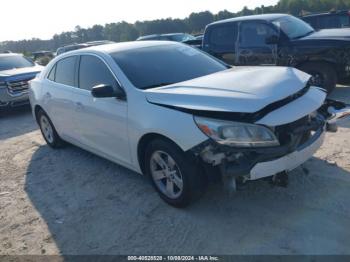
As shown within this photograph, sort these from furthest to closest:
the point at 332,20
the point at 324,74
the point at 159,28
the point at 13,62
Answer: the point at 159,28 < the point at 332,20 < the point at 13,62 < the point at 324,74

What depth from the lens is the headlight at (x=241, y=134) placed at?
3219mm

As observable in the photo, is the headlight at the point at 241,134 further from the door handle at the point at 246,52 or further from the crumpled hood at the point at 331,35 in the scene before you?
the door handle at the point at 246,52

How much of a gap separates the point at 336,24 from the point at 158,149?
1100cm

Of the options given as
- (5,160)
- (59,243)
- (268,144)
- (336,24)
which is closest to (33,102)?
(5,160)

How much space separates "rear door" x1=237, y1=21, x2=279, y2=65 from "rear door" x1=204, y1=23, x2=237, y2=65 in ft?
0.58

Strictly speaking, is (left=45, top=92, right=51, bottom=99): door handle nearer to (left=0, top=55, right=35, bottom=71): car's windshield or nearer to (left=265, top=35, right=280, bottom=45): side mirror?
(left=265, top=35, right=280, bottom=45): side mirror

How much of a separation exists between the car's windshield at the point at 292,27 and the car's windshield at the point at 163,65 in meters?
3.80

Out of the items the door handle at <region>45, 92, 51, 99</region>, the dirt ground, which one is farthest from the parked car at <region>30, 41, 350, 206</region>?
the door handle at <region>45, 92, 51, 99</region>

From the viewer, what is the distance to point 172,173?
12.5ft

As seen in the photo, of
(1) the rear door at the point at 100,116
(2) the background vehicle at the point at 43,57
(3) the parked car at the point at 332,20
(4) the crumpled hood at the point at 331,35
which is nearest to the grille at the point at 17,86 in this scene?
(1) the rear door at the point at 100,116

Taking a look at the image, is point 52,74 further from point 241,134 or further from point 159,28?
point 159,28

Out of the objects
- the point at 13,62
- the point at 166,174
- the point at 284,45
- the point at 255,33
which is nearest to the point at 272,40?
the point at 284,45

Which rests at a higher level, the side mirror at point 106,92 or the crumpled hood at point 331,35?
the crumpled hood at point 331,35

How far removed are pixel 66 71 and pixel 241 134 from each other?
10.6 feet
